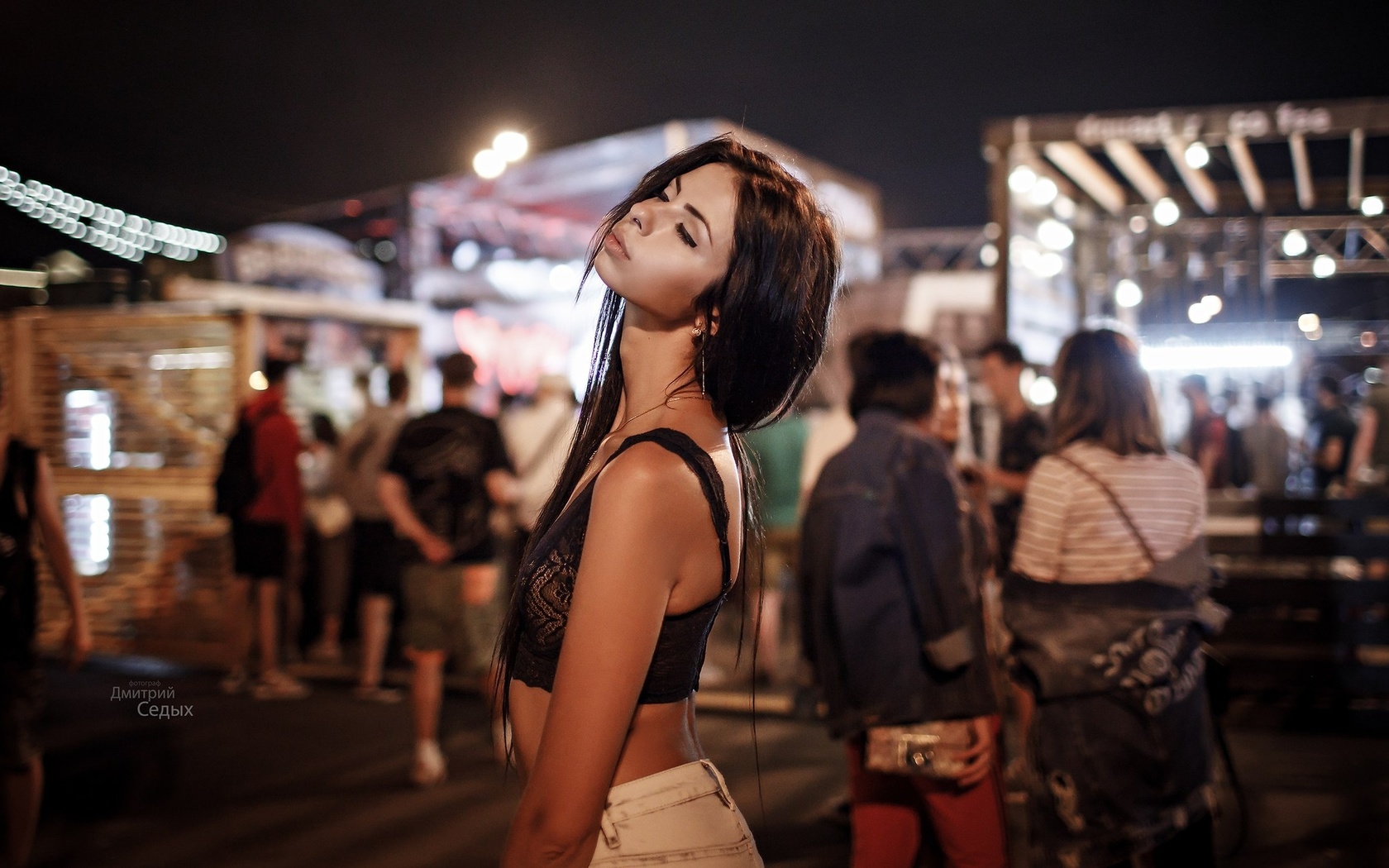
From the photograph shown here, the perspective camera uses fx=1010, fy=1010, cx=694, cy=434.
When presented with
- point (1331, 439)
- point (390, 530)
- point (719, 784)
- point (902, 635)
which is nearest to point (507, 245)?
point (390, 530)

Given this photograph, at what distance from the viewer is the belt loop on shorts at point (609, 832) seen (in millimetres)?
1276

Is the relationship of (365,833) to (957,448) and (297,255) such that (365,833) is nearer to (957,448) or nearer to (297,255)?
(957,448)

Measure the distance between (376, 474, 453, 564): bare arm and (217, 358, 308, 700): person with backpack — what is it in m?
2.01

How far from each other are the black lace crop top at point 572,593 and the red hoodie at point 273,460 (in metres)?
5.95

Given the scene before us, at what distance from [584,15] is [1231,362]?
9.60m

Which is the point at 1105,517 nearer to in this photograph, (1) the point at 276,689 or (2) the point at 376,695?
(2) the point at 376,695

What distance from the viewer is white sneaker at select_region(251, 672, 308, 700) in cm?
682

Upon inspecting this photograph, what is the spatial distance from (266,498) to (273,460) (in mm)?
262

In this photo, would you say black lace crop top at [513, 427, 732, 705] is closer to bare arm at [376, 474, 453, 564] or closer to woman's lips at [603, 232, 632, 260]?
woman's lips at [603, 232, 632, 260]

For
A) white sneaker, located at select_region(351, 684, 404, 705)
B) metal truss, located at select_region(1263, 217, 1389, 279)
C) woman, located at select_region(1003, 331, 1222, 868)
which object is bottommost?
white sneaker, located at select_region(351, 684, 404, 705)

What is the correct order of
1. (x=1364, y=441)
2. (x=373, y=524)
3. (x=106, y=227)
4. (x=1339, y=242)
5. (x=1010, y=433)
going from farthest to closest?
1. (x=106, y=227)
2. (x=1339, y=242)
3. (x=1364, y=441)
4. (x=373, y=524)
5. (x=1010, y=433)

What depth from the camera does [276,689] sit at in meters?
6.87

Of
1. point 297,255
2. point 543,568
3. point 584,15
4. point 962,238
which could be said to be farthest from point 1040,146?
point 962,238

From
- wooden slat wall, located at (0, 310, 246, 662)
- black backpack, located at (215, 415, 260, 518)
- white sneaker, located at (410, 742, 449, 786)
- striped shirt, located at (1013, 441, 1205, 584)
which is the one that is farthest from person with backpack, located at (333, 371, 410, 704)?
striped shirt, located at (1013, 441, 1205, 584)
